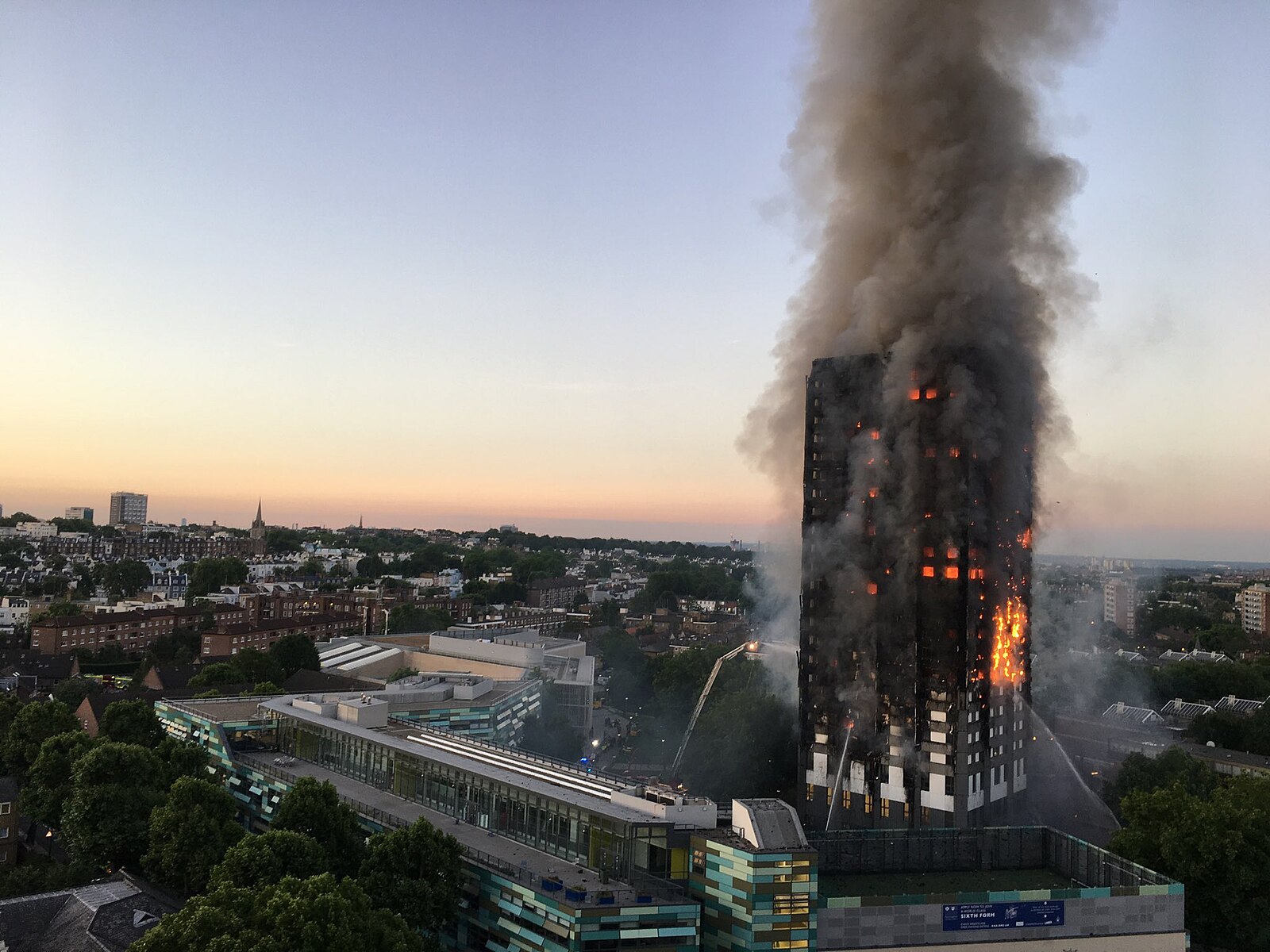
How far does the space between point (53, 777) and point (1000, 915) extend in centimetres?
4217

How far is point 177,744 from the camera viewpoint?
48.5m

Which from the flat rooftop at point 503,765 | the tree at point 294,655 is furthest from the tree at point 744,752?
the tree at point 294,655

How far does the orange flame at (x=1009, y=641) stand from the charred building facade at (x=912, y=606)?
0.40 ft

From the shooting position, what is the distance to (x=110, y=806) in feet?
136

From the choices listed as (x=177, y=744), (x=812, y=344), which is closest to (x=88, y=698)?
(x=177, y=744)

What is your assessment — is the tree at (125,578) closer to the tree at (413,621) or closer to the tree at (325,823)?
the tree at (413,621)

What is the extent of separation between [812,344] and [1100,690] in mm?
49056

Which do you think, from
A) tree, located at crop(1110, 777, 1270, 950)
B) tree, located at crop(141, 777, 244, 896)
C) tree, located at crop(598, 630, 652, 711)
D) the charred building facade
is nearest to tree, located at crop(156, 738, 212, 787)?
tree, located at crop(141, 777, 244, 896)

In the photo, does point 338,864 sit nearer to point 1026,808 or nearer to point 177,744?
point 177,744

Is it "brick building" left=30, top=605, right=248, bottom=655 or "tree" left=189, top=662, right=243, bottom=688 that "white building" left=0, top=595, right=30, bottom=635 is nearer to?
"brick building" left=30, top=605, right=248, bottom=655

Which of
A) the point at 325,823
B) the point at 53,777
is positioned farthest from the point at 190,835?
the point at 53,777

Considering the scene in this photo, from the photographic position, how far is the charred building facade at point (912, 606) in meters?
49.8

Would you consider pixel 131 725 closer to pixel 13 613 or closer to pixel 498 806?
pixel 498 806

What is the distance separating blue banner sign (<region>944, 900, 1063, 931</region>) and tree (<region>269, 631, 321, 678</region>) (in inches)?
2509
